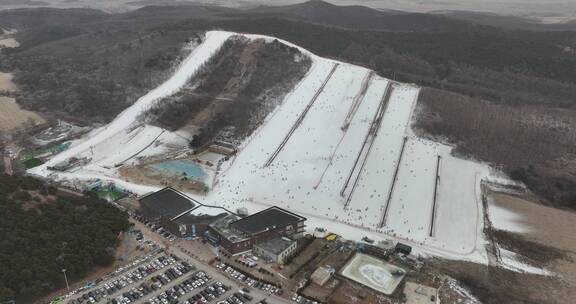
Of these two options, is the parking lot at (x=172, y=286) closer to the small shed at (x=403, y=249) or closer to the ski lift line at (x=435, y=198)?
the small shed at (x=403, y=249)

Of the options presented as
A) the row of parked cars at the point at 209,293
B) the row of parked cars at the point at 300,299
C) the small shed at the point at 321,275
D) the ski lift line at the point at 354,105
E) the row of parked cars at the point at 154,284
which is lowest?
the row of parked cars at the point at 154,284

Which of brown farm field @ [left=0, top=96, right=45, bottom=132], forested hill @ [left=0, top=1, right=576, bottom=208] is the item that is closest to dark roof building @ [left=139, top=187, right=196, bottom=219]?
forested hill @ [left=0, top=1, right=576, bottom=208]

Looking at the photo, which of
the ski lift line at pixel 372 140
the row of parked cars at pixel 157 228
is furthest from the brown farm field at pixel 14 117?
the ski lift line at pixel 372 140

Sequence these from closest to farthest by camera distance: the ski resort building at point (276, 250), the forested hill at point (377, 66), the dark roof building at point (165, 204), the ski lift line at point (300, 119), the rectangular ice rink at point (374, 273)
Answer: the rectangular ice rink at point (374, 273) < the ski resort building at point (276, 250) < the dark roof building at point (165, 204) < the ski lift line at point (300, 119) < the forested hill at point (377, 66)

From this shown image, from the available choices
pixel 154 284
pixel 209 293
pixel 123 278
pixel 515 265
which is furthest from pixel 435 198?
pixel 123 278

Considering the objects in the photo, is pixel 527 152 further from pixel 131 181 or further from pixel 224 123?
pixel 131 181

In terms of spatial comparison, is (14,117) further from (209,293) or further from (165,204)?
(209,293)

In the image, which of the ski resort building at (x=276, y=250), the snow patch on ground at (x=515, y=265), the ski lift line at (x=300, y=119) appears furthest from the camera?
the ski lift line at (x=300, y=119)

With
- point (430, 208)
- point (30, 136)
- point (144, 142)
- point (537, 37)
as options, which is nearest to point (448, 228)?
point (430, 208)
